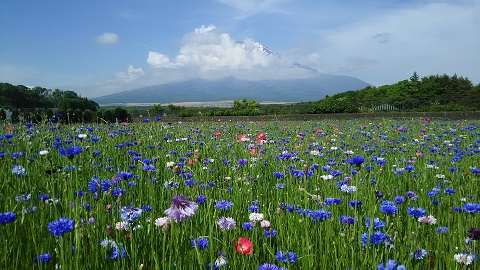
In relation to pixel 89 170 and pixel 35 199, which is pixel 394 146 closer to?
pixel 89 170

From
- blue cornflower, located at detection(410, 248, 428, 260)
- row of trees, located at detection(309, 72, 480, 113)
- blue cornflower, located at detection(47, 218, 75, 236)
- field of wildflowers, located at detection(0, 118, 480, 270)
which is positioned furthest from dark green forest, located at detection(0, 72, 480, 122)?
blue cornflower, located at detection(410, 248, 428, 260)

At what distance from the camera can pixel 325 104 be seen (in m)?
26.2

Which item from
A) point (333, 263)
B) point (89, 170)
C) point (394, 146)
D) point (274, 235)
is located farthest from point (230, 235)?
point (394, 146)

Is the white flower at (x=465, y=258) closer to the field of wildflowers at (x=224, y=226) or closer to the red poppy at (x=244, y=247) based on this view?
the field of wildflowers at (x=224, y=226)

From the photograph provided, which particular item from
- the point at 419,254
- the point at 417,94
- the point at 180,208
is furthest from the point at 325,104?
the point at 180,208

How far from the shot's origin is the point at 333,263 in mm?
1976

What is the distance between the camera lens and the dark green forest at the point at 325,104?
17031 millimetres

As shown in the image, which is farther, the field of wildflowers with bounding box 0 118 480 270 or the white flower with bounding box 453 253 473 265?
the white flower with bounding box 453 253 473 265

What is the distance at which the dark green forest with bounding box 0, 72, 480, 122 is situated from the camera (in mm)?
17031

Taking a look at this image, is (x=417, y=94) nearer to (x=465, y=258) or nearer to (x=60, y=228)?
(x=465, y=258)

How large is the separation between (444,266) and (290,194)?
1.28 m

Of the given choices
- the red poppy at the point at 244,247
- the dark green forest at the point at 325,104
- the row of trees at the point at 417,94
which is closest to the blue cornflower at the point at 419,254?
the red poppy at the point at 244,247

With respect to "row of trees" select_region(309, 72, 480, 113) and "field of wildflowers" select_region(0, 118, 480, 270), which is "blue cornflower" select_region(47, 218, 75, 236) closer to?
"field of wildflowers" select_region(0, 118, 480, 270)

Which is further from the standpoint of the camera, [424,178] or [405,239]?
[424,178]
